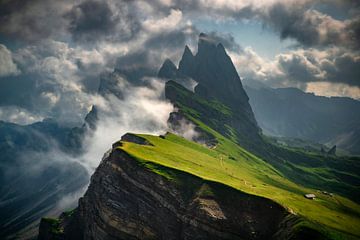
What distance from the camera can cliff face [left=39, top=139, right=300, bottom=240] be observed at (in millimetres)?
106000

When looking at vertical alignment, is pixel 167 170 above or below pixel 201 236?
above

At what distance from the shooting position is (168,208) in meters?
121

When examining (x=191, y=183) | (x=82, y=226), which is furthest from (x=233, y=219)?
(x=82, y=226)

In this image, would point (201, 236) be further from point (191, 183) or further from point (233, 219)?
point (191, 183)

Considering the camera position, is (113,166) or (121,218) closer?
(121,218)

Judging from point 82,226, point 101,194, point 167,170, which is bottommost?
point 82,226

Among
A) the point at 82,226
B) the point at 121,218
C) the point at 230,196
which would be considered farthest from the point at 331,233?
the point at 82,226

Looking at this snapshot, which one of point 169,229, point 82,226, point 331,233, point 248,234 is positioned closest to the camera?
point 331,233

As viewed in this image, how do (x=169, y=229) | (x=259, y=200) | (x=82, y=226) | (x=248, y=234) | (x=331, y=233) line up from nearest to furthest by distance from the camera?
(x=331, y=233), (x=248, y=234), (x=259, y=200), (x=169, y=229), (x=82, y=226)

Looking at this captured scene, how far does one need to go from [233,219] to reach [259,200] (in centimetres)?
1150

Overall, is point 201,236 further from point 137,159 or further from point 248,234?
point 137,159

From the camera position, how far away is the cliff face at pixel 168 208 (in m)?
106

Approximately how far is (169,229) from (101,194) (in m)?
39.7

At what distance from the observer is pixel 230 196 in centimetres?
11462
